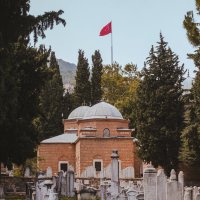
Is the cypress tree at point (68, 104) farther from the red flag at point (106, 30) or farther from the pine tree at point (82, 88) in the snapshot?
the red flag at point (106, 30)

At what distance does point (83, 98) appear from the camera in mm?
54750

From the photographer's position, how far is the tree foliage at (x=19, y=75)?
1415 centimetres

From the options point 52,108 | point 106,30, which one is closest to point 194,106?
point 106,30

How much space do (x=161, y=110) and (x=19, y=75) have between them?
1550 cm

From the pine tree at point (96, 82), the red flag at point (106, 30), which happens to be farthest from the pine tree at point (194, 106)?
the pine tree at point (96, 82)

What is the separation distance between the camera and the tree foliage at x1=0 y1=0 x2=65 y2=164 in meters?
14.1

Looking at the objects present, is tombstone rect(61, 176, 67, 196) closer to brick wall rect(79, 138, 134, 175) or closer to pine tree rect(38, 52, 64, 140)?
brick wall rect(79, 138, 134, 175)

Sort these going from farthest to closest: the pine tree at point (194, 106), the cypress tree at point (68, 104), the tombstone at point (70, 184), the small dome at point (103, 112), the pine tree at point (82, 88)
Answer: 1. the pine tree at point (82, 88)
2. the cypress tree at point (68, 104)
3. the small dome at point (103, 112)
4. the pine tree at point (194, 106)
5. the tombstone at point (70, 184)

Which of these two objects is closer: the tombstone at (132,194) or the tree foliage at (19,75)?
the tree foliage at (19,75)

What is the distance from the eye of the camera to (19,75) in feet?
66.3

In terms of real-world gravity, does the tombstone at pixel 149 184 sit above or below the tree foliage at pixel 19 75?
below

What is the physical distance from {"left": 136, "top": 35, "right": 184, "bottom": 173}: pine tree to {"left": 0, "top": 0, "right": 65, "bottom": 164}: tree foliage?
12097mm

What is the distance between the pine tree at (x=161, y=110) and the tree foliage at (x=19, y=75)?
12097mm

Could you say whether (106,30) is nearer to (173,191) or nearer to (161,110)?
(161,110)
